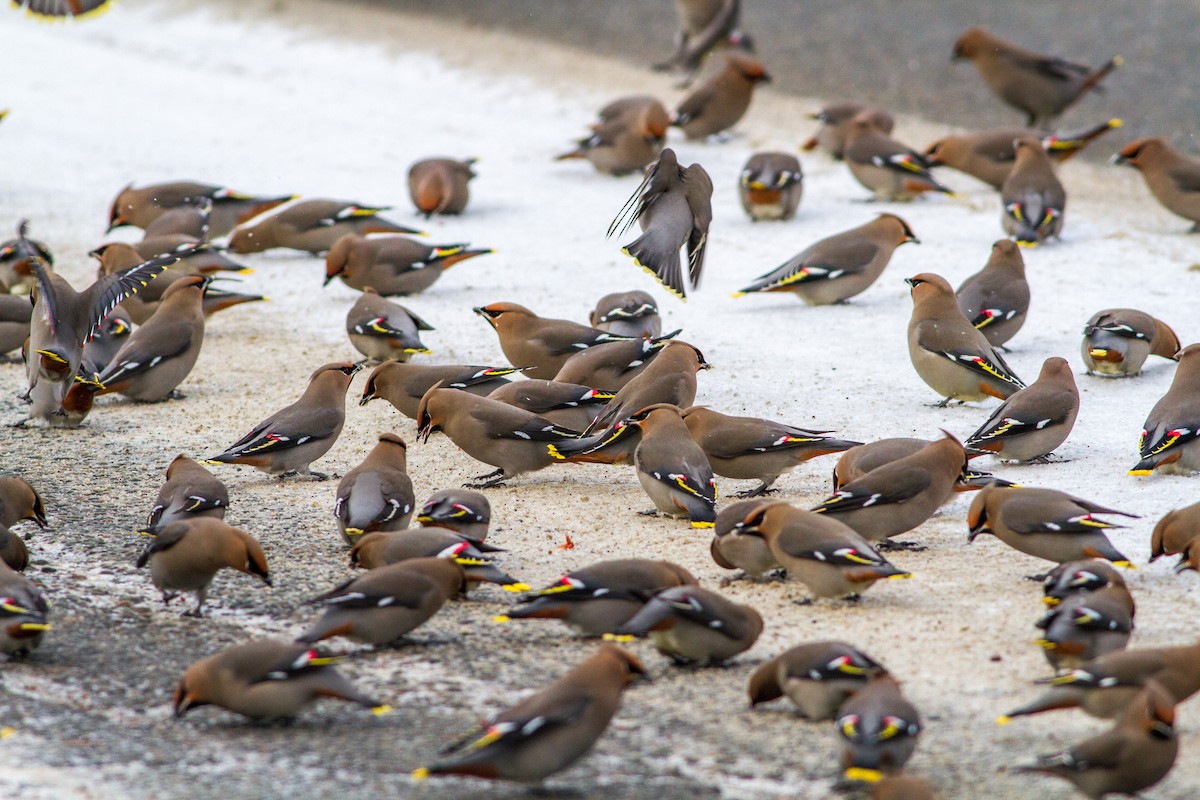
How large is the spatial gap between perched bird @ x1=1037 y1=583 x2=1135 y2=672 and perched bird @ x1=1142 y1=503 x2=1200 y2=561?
32.1 inches

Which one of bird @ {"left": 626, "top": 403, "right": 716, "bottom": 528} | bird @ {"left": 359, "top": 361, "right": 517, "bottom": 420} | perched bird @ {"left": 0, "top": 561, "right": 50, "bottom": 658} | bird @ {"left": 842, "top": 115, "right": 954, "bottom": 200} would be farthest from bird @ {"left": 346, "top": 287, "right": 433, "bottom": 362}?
bird @ {"left": 842, "top": 115, "right": 954, "bottom": 200}

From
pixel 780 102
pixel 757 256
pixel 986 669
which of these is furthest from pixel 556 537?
pixel 780 102

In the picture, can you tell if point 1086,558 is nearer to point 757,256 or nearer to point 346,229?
point 757,256

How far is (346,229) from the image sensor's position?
432 inches

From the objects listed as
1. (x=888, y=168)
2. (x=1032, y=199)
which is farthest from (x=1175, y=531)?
(x=888, y=168)

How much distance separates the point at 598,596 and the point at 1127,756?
5.97ft

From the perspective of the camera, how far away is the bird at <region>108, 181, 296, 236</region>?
11.1m

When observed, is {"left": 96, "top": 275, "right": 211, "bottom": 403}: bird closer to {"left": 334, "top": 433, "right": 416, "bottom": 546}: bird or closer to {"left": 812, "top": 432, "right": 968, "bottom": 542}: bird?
{"left": 334, "top": 433, "right": 416, "bottom": 546}: bird

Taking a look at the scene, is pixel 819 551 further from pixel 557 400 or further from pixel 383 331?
pixel 383 331

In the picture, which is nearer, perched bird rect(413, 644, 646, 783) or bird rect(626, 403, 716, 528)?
perched bird rect(413, 644, 646, 783)

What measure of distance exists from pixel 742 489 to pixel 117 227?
649cm

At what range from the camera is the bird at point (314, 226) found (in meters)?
10.9

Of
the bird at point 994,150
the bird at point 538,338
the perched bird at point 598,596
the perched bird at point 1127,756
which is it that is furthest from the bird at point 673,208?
the perched bird at point 1127,756

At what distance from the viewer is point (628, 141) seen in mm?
12773
